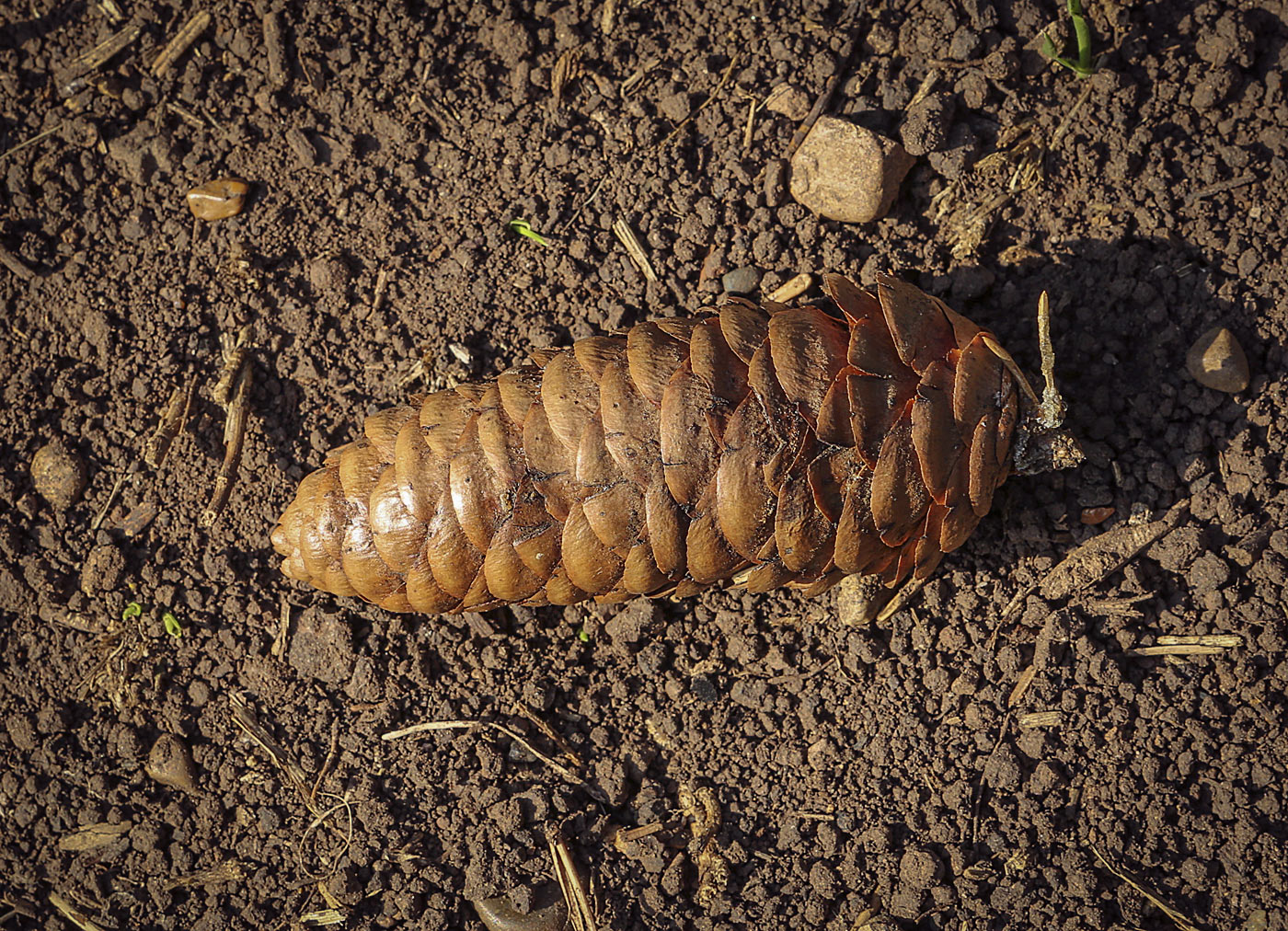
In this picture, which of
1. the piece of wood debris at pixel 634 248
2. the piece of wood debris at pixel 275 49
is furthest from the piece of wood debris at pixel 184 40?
the piece of wood debris at pixel 634 248

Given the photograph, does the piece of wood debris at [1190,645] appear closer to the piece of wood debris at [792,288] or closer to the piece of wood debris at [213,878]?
the piece of wood debris at [792,288]

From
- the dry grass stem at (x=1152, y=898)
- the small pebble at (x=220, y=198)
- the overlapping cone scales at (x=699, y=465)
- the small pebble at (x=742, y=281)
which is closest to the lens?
the overlapping cone scales at (x=699, y=465)

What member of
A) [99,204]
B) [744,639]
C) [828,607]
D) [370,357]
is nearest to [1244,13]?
[828,607]

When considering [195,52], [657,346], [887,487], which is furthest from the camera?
[195,52]

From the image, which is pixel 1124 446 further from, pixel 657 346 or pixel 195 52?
pixel 195 52

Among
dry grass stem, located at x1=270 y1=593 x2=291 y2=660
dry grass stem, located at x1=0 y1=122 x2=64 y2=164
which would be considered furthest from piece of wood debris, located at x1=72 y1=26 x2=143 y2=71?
dry grass stem, located at x1=270 y1=593 x2=291 y2=660

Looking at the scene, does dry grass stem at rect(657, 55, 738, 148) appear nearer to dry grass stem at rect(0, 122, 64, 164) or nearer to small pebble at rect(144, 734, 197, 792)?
dry grass stem at rect(0, 122, 64, 164)
